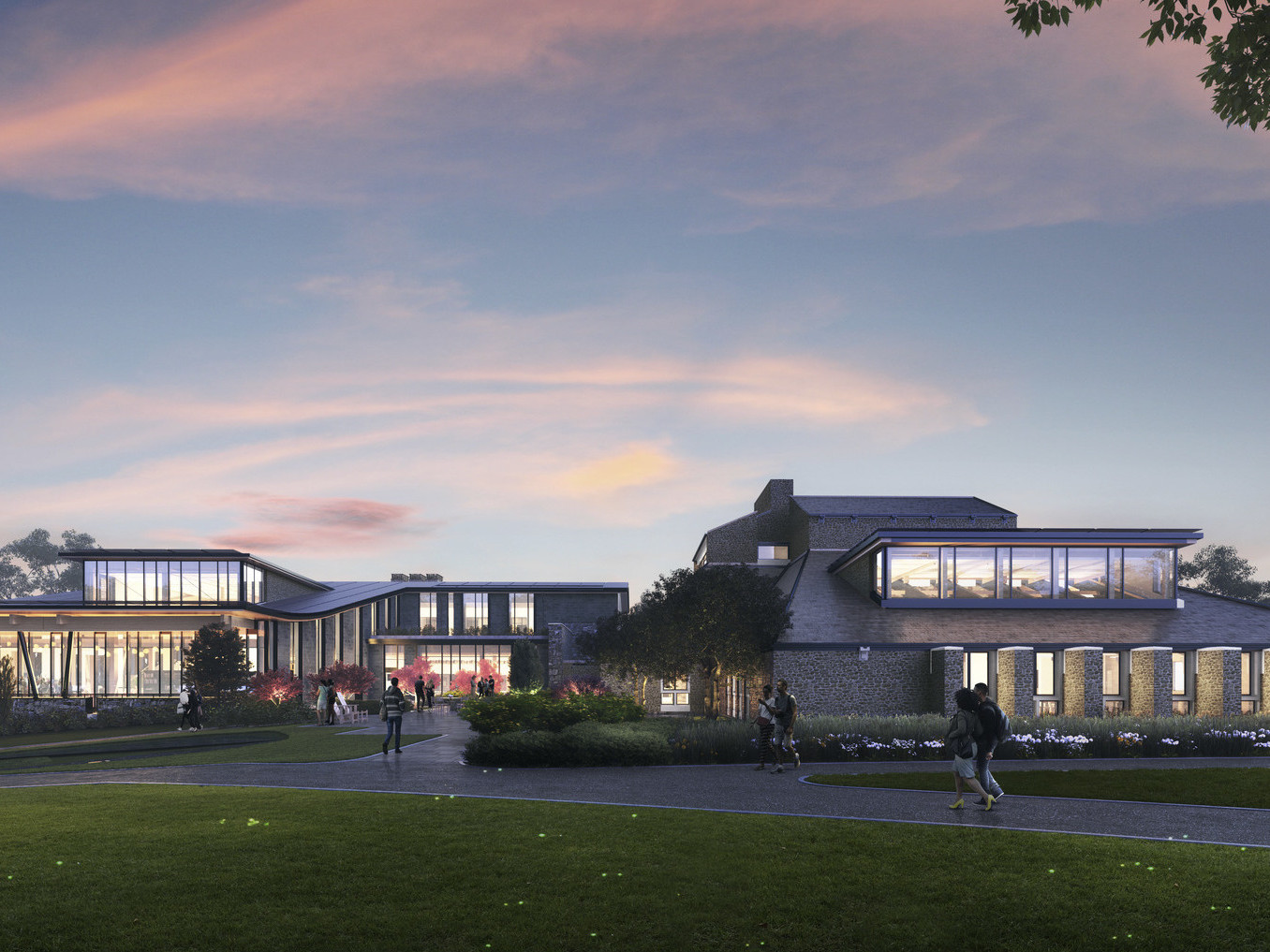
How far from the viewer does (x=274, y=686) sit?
142 ft

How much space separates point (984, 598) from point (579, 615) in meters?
35.9

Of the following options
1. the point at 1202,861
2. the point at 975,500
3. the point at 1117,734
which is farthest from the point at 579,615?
the point at 1202,861

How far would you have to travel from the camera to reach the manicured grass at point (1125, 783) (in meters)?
16.4

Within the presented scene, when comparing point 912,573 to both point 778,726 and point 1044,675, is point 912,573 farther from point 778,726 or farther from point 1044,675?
point 778,726

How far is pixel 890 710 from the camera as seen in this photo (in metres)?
32.1

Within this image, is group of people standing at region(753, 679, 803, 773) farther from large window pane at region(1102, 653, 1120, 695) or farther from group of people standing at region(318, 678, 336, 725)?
group of people standing at region(318, 678, 336, 725)

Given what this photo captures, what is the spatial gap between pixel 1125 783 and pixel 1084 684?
581 inches

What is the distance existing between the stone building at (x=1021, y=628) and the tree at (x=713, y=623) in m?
0.98

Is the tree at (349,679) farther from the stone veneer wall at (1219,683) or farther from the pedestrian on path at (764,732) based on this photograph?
the stone veneer wall at (1219,683)

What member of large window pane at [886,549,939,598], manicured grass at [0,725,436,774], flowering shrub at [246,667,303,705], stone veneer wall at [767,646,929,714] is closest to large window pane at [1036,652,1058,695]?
stone veneer wall at [767,646,929,714]

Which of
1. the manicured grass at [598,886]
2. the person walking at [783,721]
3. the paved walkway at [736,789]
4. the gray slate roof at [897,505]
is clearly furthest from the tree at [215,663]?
the manicured grass at [598,886]

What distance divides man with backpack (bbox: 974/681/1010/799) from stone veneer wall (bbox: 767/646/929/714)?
17.2m

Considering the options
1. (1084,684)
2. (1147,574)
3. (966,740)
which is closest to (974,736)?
(966,740)

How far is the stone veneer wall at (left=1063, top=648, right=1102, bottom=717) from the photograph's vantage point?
31625 mm
